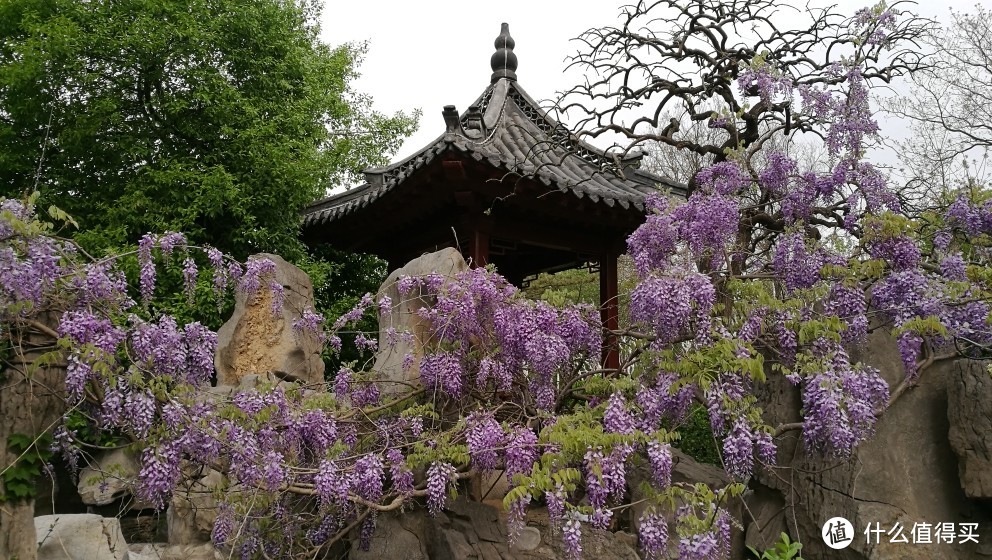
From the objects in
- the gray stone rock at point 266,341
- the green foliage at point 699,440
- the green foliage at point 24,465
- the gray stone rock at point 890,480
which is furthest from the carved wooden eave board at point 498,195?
the green foliage at point 24,465

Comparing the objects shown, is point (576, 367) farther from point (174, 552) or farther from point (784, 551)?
point (174, 552)

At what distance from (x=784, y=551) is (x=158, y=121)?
814 cm

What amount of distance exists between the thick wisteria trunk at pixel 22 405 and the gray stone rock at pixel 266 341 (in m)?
3.02

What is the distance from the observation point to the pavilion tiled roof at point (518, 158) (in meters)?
5.81

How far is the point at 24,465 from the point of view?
3.75 m

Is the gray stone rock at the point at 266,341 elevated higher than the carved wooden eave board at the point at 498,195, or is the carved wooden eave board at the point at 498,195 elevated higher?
the carved wooden eave board at the point at 498,195

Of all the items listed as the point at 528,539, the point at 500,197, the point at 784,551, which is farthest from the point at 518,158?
the point at 784,551

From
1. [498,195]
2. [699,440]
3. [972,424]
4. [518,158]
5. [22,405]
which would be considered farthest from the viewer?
[699,440]

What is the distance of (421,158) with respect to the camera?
5801mm

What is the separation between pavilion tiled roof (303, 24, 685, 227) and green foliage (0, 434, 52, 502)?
3228 mm

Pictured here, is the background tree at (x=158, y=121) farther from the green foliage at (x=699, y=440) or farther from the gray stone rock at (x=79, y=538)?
the green foliage at (x=699, y=440)

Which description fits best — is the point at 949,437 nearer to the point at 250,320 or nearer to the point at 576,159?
the point at 576,159

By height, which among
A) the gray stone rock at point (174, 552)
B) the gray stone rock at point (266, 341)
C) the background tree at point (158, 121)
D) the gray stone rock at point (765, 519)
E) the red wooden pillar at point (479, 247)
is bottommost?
the gray stone rock at point (174, 552)

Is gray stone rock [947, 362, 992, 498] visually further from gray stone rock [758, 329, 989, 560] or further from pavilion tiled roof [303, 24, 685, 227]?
pavilion tiled roof [303, 24, 685, 227]
